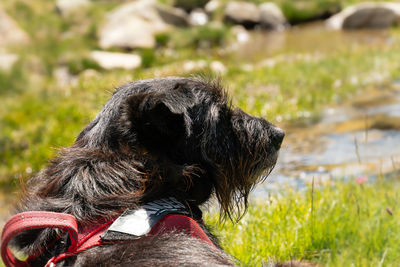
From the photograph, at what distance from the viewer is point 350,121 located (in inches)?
278

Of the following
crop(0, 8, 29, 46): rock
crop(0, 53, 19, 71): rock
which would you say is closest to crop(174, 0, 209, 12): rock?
crop(0, 8, 29, 46): rock

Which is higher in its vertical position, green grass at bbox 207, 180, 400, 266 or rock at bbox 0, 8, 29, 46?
rock at bbox 0, 8, 29, 46

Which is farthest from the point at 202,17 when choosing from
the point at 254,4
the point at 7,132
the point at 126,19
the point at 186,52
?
the point at 7,132

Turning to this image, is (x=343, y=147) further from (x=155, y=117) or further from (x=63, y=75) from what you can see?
(x=63, y=75)

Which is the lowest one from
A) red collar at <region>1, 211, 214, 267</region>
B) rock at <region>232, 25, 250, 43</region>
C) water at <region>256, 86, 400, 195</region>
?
rock at <region>232, 25, 250, 43</region>

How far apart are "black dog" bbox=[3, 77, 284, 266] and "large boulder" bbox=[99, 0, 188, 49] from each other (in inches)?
606

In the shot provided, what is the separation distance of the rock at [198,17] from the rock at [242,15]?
126 cm

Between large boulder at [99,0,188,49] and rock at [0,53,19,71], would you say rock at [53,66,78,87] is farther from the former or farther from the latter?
large boulder at [99,0,188,49]

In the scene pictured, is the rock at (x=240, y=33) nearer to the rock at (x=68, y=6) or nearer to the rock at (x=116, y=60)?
the rock at (x=116, y=60)

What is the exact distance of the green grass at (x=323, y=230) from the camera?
3113 millimetres

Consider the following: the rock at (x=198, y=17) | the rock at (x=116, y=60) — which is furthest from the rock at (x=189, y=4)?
the rock at (x=116, y=60)

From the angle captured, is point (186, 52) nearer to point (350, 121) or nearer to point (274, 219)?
point (350, 121)

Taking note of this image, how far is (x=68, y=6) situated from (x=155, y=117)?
902 inches

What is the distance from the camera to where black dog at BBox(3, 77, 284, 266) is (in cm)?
210
